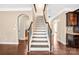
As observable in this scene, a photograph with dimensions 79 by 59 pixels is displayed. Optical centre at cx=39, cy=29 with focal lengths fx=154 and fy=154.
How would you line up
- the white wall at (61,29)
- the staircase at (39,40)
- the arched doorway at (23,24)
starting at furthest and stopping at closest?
1. the arched doorway at (23,24)
2. the white wall at (61,29)
3. the staircase at (39,40)

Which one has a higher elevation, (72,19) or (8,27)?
(72,19)

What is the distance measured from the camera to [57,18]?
11.6 meters

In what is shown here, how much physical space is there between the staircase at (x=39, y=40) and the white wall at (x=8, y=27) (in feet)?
4.44

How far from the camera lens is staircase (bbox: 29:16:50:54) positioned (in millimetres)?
7155

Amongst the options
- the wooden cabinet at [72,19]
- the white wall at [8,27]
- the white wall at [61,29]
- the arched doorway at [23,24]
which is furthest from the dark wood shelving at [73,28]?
the arched doorway at [23,24]

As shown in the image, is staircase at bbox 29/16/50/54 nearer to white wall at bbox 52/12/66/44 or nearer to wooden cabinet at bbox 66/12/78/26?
white wall at bbox 52/12/66/44

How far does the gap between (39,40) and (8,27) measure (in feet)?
8.89

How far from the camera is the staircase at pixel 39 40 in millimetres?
7155

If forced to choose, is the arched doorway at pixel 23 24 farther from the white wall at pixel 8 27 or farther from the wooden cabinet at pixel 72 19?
the wooden cabinet at pixel 72 19

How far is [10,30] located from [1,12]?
1.25 meters

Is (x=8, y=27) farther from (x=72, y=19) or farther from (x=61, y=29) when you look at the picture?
(x=72, y=19)

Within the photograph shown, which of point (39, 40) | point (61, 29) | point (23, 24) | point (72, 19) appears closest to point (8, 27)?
point (23, 24)

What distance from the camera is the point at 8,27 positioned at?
980 centimetres
